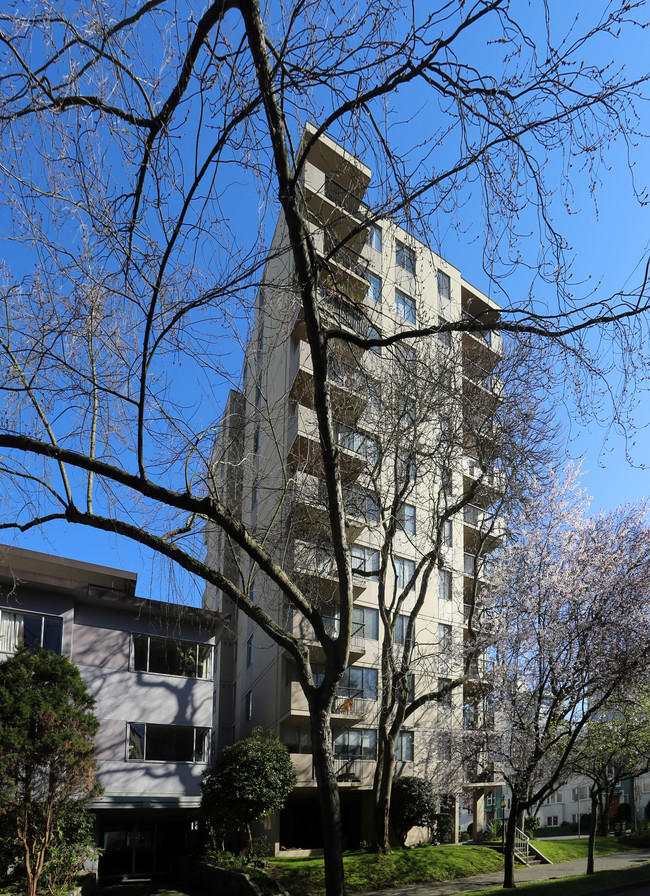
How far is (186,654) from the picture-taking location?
Answer: 84.7 ft

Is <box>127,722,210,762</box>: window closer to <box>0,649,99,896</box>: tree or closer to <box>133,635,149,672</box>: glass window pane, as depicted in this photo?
<box>133,635,149,672</box>: glass window pane

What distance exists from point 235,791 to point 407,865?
16.5ft

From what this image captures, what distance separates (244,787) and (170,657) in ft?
20.6

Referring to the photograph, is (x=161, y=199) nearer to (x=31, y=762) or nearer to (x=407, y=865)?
(x=31, y=762)

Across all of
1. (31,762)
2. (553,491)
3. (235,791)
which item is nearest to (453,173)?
(31,762)

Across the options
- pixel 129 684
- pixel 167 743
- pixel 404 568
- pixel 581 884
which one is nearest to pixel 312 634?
pixel 167 743

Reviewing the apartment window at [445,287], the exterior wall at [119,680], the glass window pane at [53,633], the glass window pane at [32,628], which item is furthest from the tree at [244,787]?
the apartment window at [445,287]

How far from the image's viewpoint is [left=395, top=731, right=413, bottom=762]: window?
3036 centimetres

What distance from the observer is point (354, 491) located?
64.7 feet

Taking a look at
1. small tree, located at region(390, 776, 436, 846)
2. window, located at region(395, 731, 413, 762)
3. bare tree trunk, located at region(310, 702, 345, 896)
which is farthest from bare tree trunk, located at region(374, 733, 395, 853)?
bare tree trunk, located at region(310, 702, 345, 896)

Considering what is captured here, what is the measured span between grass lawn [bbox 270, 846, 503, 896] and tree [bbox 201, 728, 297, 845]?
5.21ft

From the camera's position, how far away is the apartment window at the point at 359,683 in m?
28.8

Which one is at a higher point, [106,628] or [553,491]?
[553,491]

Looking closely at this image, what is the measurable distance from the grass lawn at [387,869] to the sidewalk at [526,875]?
11.7 inches
